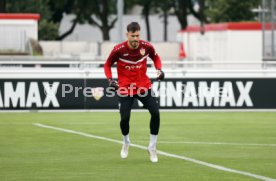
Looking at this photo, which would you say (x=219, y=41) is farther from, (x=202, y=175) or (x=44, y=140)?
(x=202, y=175)

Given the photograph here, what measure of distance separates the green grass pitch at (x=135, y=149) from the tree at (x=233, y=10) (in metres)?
45.5

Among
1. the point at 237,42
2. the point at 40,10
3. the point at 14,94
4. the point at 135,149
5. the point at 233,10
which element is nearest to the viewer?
the point at 135,149

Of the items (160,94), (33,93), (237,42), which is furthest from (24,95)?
(237,42)

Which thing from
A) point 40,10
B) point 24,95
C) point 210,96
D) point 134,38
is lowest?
point 210,96

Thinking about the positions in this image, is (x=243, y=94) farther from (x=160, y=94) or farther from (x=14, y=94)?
(x=14, y=94)

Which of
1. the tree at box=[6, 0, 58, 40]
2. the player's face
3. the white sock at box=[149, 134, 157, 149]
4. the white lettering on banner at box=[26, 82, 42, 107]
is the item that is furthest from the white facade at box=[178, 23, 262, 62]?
the player's face

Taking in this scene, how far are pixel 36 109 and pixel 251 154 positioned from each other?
42.7 feet

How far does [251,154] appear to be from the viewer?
1664 cm

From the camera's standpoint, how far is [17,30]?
4719 cm

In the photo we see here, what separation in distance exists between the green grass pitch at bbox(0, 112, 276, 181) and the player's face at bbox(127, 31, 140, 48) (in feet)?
5.54

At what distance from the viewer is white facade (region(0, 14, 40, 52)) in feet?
153

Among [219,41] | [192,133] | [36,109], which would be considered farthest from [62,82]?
[219,41]

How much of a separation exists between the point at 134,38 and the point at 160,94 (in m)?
13.6

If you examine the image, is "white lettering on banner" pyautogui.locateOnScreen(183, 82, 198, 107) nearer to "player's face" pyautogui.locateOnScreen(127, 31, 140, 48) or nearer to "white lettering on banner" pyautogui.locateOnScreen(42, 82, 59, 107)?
"white lettering on banner" pyautogui.locateOnScreen(42, 82, 59, 107)
